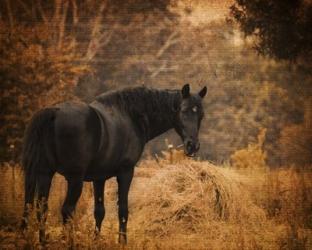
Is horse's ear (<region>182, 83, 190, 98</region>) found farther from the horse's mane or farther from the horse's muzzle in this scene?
the horse's muzzle

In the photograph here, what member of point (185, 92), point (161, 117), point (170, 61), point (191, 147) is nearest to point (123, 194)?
point (191, 147)

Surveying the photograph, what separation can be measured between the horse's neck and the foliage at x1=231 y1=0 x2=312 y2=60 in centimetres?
301

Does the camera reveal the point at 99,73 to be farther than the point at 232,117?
No

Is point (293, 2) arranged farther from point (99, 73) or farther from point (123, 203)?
point (99, 73)

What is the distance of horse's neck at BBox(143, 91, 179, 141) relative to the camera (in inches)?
215

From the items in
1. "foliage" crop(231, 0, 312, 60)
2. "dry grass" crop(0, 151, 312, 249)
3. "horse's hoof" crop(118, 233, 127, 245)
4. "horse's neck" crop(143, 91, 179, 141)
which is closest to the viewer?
"horse's hoof" crop(118, 233, 127, 245)

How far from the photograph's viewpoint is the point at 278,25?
8.16 m

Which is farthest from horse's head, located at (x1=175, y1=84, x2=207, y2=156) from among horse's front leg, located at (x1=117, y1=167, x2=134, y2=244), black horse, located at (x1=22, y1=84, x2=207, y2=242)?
horse's front leg, located at (x1=117, y1=167, x2=134, y2=244)

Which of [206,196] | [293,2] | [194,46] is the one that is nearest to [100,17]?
[194,46]

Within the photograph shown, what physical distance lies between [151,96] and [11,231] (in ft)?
6.98

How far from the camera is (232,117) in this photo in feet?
41.8

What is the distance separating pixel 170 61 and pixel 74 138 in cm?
809

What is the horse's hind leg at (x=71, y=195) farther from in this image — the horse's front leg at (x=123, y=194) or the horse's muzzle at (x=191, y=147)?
the horse's muzzle at (x=191, y=147)

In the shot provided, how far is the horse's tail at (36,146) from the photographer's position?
15.4 feet
